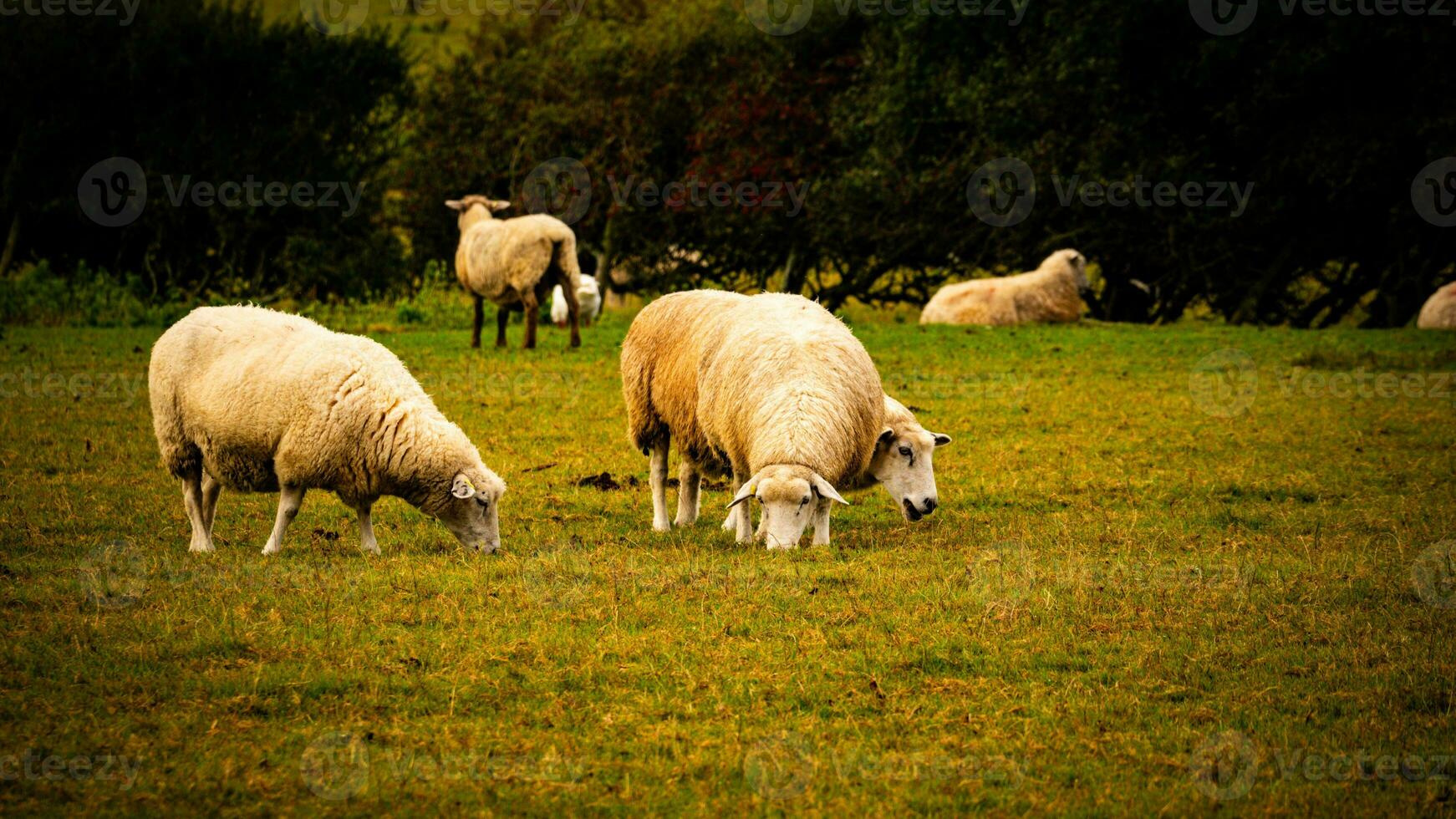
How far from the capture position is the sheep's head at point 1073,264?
84.9 ft

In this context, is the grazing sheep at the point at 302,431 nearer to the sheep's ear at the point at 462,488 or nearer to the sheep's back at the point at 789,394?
the sheep's ear at the point at 462,488

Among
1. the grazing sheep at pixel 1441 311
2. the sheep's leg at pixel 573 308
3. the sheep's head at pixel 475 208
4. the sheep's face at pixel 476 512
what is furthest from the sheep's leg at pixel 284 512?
the grazing sheep at pixel 1441 311

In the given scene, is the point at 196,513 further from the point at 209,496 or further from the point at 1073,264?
the point at 1073,264

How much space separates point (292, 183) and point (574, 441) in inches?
586

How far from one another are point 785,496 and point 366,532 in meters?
2.76

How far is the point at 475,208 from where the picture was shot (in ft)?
72.9

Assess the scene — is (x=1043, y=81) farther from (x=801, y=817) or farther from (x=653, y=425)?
(x=801, y=817)

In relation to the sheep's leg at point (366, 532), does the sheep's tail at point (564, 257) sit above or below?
above

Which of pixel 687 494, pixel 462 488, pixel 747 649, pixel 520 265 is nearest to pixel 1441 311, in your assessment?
pixel 520 265

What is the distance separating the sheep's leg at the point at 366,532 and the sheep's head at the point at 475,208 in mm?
12938

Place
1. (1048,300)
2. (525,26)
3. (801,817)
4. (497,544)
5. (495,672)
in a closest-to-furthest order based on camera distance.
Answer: (801,817) → (495,672) → (497,544) → (1048,300) → (525,26)

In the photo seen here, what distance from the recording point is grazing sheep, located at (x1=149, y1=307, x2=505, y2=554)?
8.93 m

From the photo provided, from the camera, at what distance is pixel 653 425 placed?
10812 millimetres

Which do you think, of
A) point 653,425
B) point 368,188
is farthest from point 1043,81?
point 653,425
